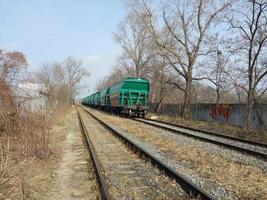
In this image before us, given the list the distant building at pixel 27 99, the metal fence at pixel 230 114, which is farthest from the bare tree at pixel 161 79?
the distant building at pixel 27 99

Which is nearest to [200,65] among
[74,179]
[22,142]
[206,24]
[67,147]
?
[206,24]

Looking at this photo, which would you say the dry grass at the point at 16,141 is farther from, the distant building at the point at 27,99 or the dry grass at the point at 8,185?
the distant building at the point at 27,99

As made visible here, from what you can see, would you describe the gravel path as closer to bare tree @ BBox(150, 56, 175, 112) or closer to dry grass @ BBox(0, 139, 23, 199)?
dry grass @ BBox(0, 139, 23, 199)

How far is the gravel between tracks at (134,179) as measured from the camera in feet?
25.3

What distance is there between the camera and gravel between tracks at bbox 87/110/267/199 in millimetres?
7969

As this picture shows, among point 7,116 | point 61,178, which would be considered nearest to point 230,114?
point 7,116

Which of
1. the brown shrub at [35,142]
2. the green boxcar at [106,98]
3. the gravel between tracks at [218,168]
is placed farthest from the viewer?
the green boxcar at [106,98]

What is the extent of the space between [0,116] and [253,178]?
1033 centimetres

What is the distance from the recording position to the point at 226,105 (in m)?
31.2

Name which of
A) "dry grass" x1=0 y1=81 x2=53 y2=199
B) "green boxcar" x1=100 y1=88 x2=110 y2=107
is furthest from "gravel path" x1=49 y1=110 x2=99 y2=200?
"green boxcar" x1=100 y1=88 x2=110 y2=107

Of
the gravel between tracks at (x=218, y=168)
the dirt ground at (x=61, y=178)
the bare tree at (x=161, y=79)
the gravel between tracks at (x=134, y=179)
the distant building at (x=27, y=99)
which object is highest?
the bare tree at (x=161, y=79)

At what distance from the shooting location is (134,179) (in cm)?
916

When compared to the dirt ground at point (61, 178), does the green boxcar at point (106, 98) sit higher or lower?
higher

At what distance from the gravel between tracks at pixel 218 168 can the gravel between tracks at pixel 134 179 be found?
70 centimetres
